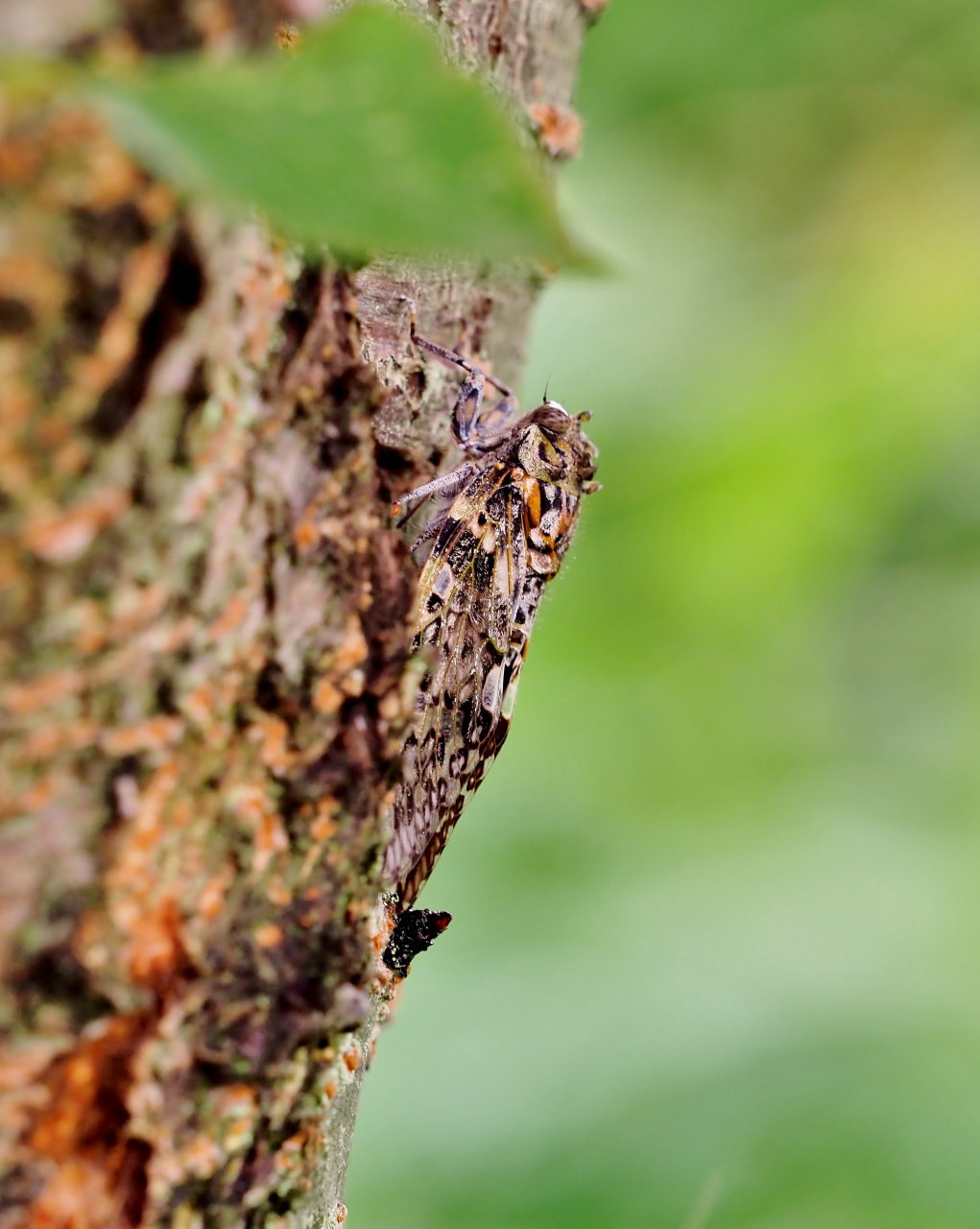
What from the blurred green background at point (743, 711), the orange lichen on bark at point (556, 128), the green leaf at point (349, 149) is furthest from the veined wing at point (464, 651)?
the blurred green background at point (743, 711)

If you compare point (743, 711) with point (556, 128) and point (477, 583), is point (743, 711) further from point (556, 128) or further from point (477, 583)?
point (556, 128)

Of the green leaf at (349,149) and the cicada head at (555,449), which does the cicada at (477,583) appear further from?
the green leaf at (349,149)

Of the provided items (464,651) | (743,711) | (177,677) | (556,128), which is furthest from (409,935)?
(743,711)

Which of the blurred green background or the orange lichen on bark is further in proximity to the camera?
the blurred green background

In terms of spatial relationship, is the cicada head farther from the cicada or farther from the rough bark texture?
the rough bark texture

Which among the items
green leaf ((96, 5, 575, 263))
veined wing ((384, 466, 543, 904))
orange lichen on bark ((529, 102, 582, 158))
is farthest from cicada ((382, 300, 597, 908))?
green leaf ((96, 5, 575, 263))
